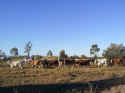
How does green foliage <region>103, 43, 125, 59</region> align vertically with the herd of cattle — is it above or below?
above

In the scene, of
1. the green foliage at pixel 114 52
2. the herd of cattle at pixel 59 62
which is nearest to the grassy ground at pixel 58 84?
the herd of cattle at pixel 59 62

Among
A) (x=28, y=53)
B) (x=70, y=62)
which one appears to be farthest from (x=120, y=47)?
(x=28, y=53)

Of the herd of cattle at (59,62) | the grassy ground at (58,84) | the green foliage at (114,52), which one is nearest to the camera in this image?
the grassy ground at (58,84)

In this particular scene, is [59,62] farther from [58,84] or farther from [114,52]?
[114,52]

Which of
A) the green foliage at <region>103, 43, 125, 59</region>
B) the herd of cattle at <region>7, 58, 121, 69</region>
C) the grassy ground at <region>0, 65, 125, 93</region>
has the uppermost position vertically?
the green foliage at <region>103, 43, 125, 59</region>

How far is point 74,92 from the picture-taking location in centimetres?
960

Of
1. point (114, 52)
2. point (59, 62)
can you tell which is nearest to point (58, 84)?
point (59, 62)

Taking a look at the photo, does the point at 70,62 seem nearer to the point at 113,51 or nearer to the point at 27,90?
the point at 113,51

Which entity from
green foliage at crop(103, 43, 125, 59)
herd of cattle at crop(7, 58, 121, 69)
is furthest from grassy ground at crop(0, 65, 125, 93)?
green foliage at crop(103, 43, 125, 59)

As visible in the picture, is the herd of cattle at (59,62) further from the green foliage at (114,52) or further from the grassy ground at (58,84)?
the grassy ground at (58,84)

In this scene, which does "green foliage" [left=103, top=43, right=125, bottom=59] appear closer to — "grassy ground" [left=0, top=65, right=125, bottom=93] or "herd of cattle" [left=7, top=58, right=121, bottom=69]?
"herd of cattle" [left=7, top=58, right=121, bottom=69]

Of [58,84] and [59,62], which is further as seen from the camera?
[59,62]

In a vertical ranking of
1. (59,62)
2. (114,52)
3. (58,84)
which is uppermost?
(114,52)

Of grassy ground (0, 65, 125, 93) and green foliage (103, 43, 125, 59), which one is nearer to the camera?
grassy ground (0, 65, 125, 93)
